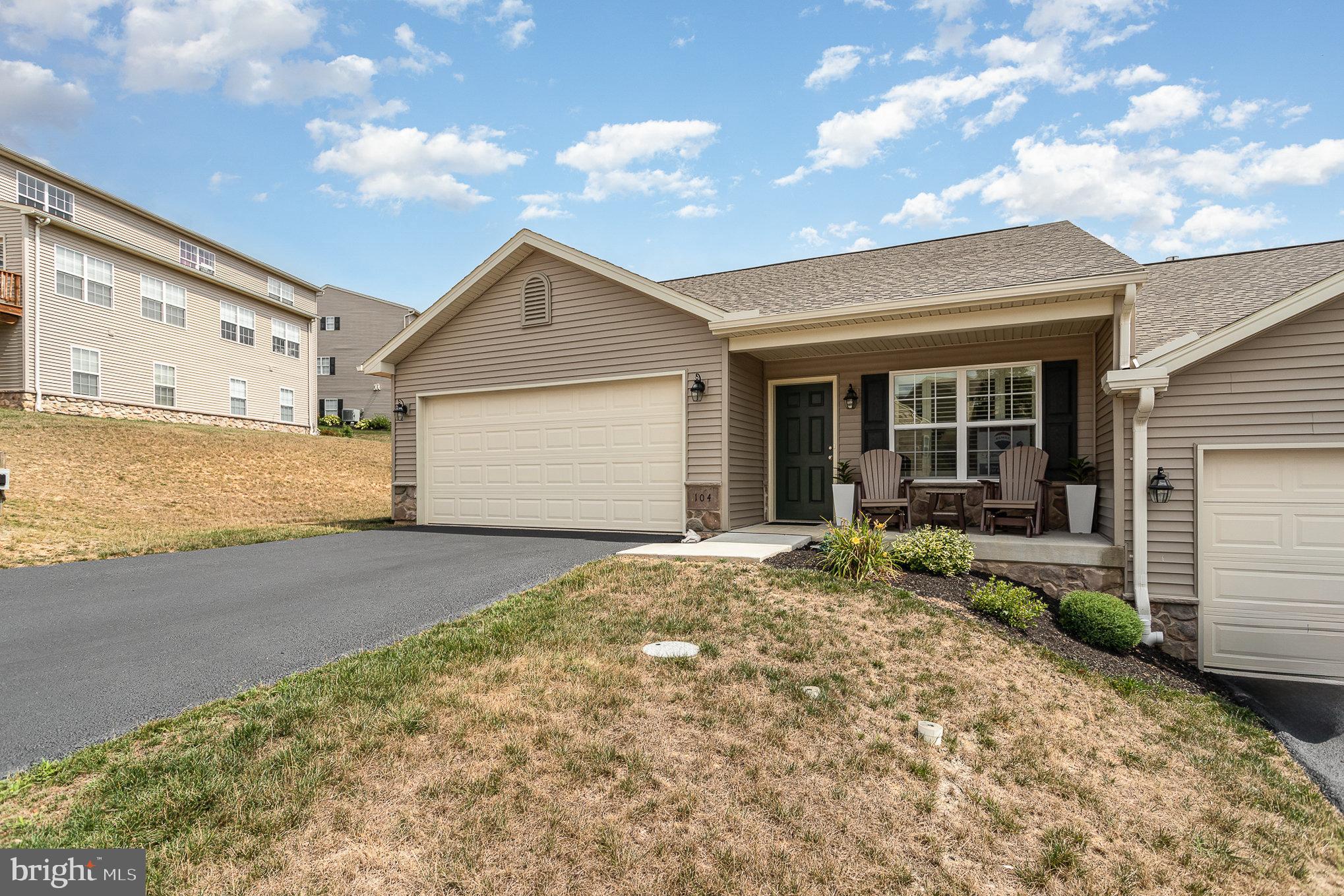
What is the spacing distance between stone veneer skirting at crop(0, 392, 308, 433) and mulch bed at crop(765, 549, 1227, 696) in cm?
1814

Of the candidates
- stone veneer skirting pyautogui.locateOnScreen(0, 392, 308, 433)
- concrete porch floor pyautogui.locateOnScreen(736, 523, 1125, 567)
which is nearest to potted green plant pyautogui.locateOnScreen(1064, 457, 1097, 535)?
concrete porch floor pyautogui.locateOnScreen(736, 523, 1125, 567)

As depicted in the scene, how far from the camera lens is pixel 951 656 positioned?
14.1 feet

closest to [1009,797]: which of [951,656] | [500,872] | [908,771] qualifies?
[908,771]

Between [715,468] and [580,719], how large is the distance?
17.3 feet

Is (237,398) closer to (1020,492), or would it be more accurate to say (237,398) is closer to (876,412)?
(876,412)

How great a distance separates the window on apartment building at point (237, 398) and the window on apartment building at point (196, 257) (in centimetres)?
342

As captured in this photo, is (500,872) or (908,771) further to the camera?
(908,771)

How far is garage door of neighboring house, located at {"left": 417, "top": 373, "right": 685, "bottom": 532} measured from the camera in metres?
8.69

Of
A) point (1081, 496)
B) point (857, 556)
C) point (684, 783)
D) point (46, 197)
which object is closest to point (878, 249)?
point (1081, 496)

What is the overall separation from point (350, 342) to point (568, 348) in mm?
23474

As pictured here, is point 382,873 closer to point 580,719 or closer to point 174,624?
point 580,719

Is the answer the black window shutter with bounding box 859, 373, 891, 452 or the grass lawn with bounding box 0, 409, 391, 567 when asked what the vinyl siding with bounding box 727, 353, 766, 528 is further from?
the grass lawn with bounding box 0, 409, 391, 567

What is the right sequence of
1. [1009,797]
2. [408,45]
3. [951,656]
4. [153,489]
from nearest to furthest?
[1009,797] < [951,656] < [408,45] < [153,489]

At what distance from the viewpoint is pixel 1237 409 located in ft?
19.3
